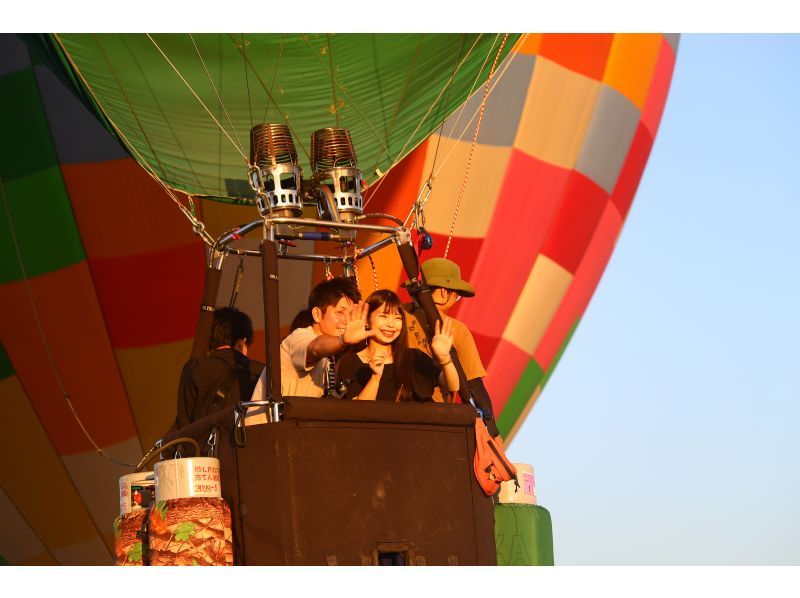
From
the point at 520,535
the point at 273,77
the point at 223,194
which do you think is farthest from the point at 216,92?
the point at 520,535

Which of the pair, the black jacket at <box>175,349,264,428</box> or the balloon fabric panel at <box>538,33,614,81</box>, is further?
the balloon fabric panel at <box>538,33,614,81</box>

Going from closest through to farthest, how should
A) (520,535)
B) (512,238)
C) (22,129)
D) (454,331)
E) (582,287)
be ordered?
1. (520,535)
2. (454,331)
3. (22,129)
4. (512,238)
5. (582,287)

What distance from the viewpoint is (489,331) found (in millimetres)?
7367

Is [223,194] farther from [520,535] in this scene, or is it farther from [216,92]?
[520,535]

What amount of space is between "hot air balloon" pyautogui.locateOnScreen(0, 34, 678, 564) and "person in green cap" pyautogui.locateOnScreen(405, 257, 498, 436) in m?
1.05

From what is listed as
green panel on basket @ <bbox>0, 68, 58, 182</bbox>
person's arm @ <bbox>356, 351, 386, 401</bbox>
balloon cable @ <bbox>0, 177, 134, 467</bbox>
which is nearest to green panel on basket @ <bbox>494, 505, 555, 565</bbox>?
person's arm @ <bbox>356, 351, 386, 401</bbox>

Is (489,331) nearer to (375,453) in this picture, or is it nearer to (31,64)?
(31,64)

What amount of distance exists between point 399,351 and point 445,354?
0.14 metres

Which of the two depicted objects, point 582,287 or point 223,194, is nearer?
point 223,194

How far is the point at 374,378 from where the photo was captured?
355 cm

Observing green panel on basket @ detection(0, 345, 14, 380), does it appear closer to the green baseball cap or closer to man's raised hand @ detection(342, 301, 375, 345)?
the green baseball cap

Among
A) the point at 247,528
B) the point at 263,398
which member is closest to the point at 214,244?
the point at 263,398

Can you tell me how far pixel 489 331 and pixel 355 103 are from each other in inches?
90.6

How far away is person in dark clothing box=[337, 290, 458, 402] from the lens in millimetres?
3555
